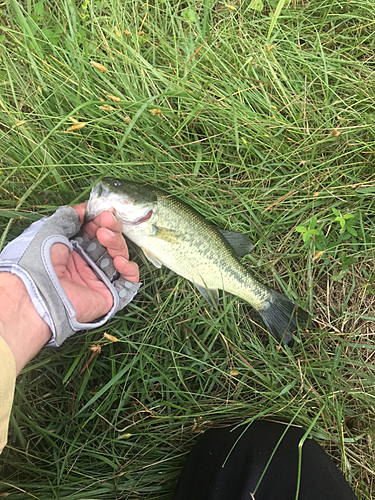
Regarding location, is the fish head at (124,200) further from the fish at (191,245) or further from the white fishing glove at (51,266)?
the white fishing glove at (51,266)

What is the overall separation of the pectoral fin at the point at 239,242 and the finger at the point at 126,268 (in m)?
0.70

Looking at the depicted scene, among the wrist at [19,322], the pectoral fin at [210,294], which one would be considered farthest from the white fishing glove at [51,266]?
the pectoral fin at [210,294]

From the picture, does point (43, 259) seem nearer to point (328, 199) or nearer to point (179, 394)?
point (179, 394)

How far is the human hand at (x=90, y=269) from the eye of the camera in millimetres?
2012

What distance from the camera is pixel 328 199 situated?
246 centimetres

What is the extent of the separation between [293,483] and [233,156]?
2.24 meters

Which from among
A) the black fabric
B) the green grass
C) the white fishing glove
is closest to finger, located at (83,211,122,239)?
the white fishing glove

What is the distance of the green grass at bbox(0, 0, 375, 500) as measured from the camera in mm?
2215

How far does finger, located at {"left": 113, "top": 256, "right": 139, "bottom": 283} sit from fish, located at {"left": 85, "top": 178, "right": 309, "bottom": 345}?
13cm

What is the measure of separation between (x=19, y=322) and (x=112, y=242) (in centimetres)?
73

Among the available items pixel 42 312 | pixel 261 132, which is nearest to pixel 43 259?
pixel 42 312

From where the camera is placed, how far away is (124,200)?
2.03 m

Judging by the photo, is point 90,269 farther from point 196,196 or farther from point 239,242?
point 239,242

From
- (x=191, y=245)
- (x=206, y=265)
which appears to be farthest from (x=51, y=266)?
(x=206, y=265)
